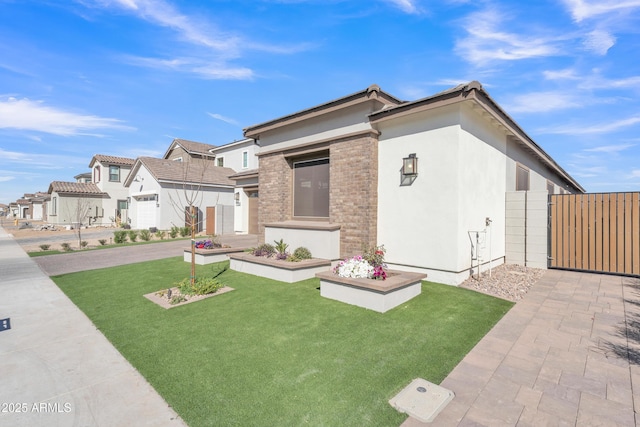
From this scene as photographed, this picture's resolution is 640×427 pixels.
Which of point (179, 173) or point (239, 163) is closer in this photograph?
point (179, 173)

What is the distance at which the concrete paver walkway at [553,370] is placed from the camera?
2639 millimetres

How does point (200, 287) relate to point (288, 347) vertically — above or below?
above

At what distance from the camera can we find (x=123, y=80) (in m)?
10.8

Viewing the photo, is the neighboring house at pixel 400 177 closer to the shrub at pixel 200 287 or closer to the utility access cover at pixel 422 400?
the shrub at pixel 200 287

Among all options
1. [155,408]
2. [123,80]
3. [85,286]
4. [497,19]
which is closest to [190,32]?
[123,80]

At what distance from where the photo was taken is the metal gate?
25.5ft

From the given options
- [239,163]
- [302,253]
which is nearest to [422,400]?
[302,253]

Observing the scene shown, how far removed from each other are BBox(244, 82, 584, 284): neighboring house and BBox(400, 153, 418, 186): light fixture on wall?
0.03 meters

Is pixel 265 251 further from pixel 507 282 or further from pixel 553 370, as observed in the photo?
pixel 553 370

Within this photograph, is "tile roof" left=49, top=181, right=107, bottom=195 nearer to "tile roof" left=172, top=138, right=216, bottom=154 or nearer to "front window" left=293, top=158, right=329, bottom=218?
"tile roof" left=172, top=138, right=216, bottom=154

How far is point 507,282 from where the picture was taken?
721cm

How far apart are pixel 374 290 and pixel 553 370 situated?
269cm

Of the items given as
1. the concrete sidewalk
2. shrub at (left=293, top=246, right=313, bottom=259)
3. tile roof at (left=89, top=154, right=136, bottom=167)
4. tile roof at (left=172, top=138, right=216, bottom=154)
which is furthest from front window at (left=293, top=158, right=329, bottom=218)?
tile roof at (left=89, top=154, right=136, bottom=167)

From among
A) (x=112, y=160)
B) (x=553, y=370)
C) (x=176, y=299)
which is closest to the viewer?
(x=553, y=370)
